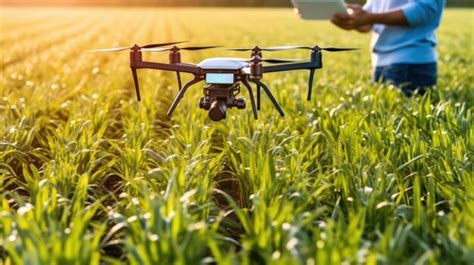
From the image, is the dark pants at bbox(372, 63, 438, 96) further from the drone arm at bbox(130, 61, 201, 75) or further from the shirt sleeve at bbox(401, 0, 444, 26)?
the drone arm at bbox(130, 61, 201, 75)

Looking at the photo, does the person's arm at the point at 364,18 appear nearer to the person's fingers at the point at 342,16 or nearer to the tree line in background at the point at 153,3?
the person's fingers at the point at 342,16

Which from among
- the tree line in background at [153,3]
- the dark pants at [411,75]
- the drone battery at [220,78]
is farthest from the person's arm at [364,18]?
the tree line in background at [153,3]

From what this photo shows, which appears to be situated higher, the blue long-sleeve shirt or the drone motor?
the drone motor

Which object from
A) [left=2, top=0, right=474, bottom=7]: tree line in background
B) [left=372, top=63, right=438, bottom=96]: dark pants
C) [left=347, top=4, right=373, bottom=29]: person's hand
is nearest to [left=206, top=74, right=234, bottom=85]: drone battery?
[left=347, top=4, right=373, bottom=29]: person's hand

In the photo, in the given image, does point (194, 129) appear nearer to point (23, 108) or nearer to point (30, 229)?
point (23, 108)

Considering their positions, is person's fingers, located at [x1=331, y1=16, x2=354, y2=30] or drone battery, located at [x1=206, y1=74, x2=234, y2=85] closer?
drone battery, located at [x1=206, y1=74, x2=234, y2=85]

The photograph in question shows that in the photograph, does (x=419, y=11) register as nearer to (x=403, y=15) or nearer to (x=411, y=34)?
(x=403, y=15)
